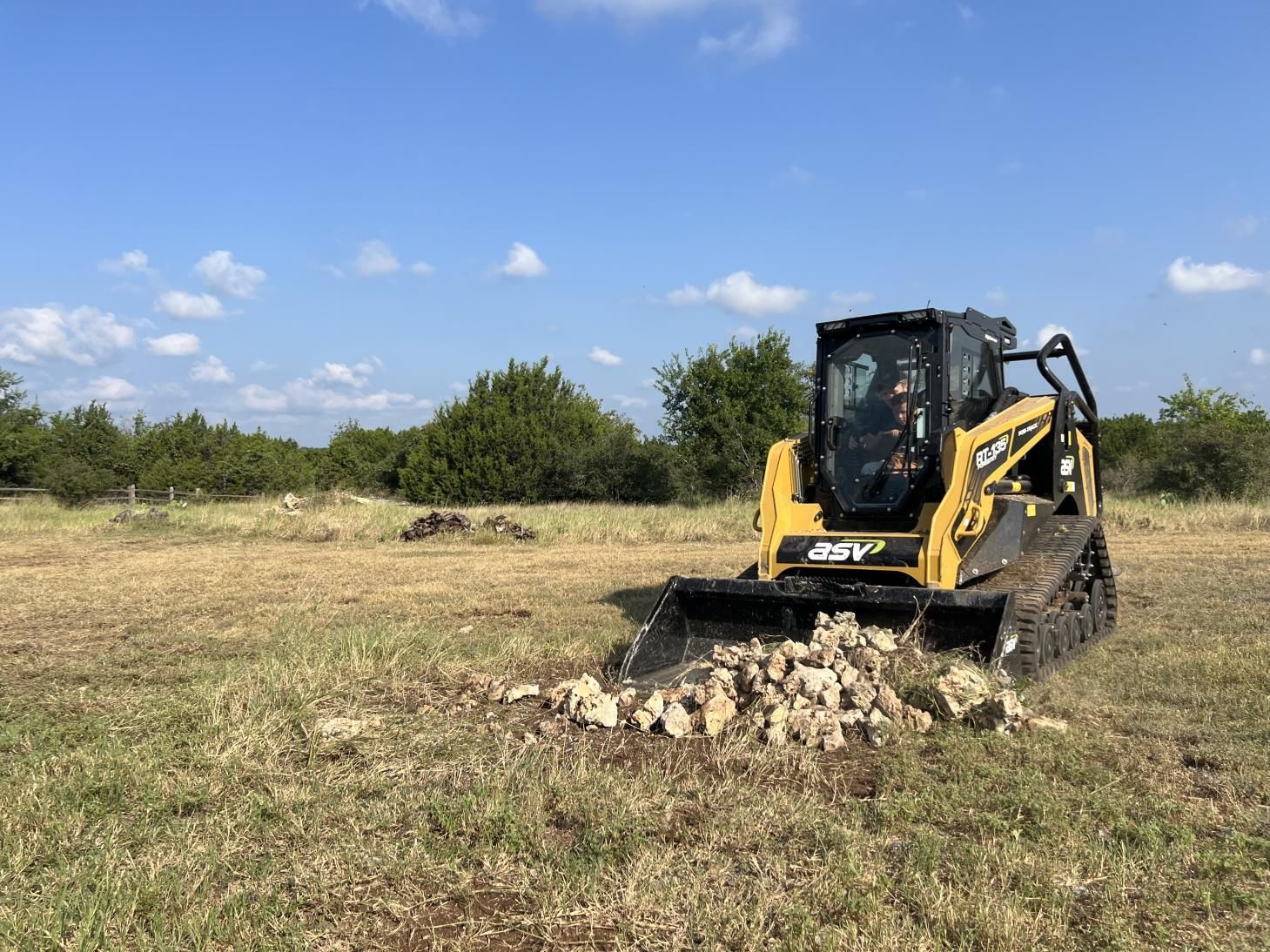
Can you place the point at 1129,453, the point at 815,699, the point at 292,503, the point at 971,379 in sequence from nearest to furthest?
the point at 815,699
the point at 971,379
the point at 292,503
the point at 1129,453

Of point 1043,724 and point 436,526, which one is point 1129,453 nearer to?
point 436,526

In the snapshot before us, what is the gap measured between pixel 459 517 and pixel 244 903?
Answer: 16429mm

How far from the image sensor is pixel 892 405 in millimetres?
6957

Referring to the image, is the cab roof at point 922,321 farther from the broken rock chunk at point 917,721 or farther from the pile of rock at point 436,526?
the pile of rock at point 436,526

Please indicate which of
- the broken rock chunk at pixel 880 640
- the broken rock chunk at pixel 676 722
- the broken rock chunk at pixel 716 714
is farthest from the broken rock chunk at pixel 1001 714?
the broken rock chunk at pixel 676 722

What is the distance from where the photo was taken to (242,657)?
679 centimetres

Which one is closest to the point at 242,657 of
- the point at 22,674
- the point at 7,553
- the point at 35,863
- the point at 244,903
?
the point at 22,674

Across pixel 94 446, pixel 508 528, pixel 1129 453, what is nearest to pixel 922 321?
pixel 508 528

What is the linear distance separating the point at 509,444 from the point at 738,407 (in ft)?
42.7

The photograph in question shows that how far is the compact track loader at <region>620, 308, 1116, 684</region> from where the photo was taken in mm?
6031

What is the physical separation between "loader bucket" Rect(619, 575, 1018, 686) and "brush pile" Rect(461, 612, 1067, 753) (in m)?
0.51

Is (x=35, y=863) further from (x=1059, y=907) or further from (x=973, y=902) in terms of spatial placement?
(x=1059, y=907)

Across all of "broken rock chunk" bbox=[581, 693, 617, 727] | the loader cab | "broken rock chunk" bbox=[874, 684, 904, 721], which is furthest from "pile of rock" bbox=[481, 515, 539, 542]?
"broken rock chunk" bbox=[874, 684, 904, 721]

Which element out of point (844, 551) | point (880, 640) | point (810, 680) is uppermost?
point (844, 551)
